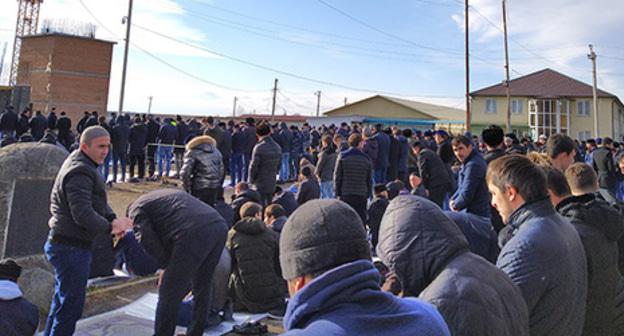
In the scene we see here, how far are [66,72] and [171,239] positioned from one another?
1879 inches

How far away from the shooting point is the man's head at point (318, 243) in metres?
1.35

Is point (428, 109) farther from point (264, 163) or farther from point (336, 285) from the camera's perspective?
point (336, 285)

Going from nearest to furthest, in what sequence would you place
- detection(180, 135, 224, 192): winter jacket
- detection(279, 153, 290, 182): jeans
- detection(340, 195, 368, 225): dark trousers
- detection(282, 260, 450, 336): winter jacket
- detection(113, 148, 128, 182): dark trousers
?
detection(282, 260, 450, 336): winter jacket < detection(180, 135, 224, 192): winter jacket < detection(340, 195, 368, 225): dark trousers < detection(113, 148, 128, 182): dark trousers < detection(279, 153, 290, 182): jeans

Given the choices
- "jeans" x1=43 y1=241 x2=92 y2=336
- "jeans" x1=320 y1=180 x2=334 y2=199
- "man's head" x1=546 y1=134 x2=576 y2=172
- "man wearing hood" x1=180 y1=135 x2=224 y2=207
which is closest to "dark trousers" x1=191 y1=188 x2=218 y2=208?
"man wearing hood" x1=180 y1=135 x2=224 y2=207

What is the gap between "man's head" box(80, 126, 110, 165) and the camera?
11.8ft

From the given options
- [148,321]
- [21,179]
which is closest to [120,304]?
[148,321]

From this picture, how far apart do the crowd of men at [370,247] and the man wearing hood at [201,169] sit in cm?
2

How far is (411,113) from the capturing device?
5047 centimetres

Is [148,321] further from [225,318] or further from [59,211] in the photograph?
[59,211]

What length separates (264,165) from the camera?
806 cm

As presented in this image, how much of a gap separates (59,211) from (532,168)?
3.39 m

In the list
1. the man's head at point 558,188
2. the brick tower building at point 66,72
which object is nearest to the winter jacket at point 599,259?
the man's head at point 558,188

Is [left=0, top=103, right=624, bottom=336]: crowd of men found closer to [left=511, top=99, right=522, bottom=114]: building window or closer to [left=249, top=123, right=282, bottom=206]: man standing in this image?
[left=249, top=123, right=282, bottom=206]: man standing

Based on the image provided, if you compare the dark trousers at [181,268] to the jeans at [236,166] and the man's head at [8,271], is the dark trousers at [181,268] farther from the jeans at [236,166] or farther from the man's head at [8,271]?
the jeans at [236,166]
